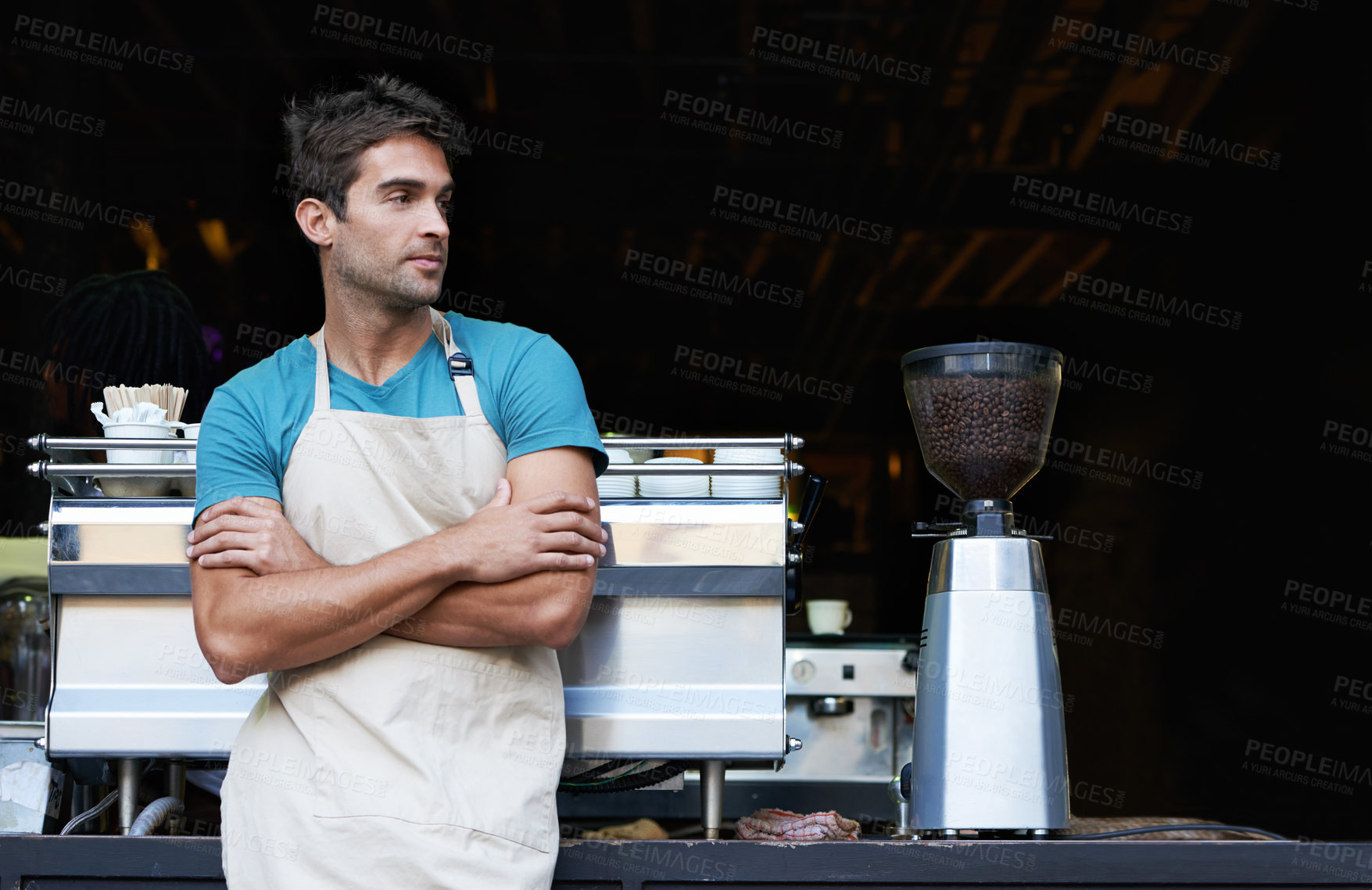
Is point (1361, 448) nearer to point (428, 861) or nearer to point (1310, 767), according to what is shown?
point (1310, 767)

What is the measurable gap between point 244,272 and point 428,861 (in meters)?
5.28

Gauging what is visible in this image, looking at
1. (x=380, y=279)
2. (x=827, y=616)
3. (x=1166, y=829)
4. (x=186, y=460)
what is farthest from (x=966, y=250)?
(x=380, y=279)

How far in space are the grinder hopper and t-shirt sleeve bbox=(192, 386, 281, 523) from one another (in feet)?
3.46

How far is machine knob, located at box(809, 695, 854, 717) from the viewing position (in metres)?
3.90

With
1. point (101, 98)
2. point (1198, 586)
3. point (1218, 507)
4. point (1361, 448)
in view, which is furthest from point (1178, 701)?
point (101, 98)

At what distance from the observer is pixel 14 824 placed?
206 cm

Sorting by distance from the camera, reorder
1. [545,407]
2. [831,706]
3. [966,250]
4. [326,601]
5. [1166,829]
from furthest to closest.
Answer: [966,250], [831,706], [1166,829], [545,407], [326,601]

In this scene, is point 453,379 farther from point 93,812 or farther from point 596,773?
point 93,812

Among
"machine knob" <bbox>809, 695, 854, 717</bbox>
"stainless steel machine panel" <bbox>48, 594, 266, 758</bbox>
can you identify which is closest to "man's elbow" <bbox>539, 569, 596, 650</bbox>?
"stainless steel machine panel" <bbox>48, 594, 266, 758</bbox>

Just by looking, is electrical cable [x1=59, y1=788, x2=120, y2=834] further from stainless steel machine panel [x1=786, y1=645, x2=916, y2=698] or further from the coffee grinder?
stainless steel machine panel [x1=786, y1=645, x2=916, y2=698]

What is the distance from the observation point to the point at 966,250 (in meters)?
6.79

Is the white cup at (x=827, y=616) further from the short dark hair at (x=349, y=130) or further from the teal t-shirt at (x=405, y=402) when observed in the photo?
the short dark hair at (x=349, y=130)

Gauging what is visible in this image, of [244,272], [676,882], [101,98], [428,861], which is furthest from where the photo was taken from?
[244,272]

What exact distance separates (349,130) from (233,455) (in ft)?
1.58
